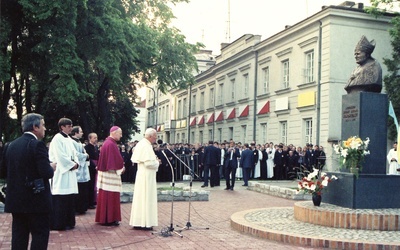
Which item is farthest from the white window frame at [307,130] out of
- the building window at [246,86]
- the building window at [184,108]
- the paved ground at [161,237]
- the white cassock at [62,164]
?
the building window at [184,108]

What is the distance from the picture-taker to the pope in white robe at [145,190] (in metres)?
9.18

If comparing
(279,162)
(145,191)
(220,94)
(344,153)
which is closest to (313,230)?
(344,153)

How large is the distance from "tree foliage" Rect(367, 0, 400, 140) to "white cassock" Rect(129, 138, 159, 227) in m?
18.4

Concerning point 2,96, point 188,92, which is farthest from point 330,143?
point 188,92

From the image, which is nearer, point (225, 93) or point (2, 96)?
point (2, 96)

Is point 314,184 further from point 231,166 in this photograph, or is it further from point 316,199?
point 231,166

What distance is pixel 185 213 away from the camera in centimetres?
1158

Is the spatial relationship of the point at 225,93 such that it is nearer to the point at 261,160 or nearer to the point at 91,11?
the point at 261,160

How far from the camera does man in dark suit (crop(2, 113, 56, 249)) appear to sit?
5.67 metres

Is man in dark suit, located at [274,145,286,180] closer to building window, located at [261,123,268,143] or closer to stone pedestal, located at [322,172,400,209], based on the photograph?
building window, located at [261,123,268,143]

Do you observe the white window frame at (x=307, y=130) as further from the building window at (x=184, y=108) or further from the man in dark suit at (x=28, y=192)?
the building window at (x=184, y=108)

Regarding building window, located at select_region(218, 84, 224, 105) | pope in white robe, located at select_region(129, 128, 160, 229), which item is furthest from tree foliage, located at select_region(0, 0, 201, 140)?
building window, located at select_region(218, 84, 224, 105)

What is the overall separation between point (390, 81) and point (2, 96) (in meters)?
20.3

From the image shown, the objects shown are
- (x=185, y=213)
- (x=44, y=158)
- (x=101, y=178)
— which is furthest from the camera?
(x=185, y=213)
